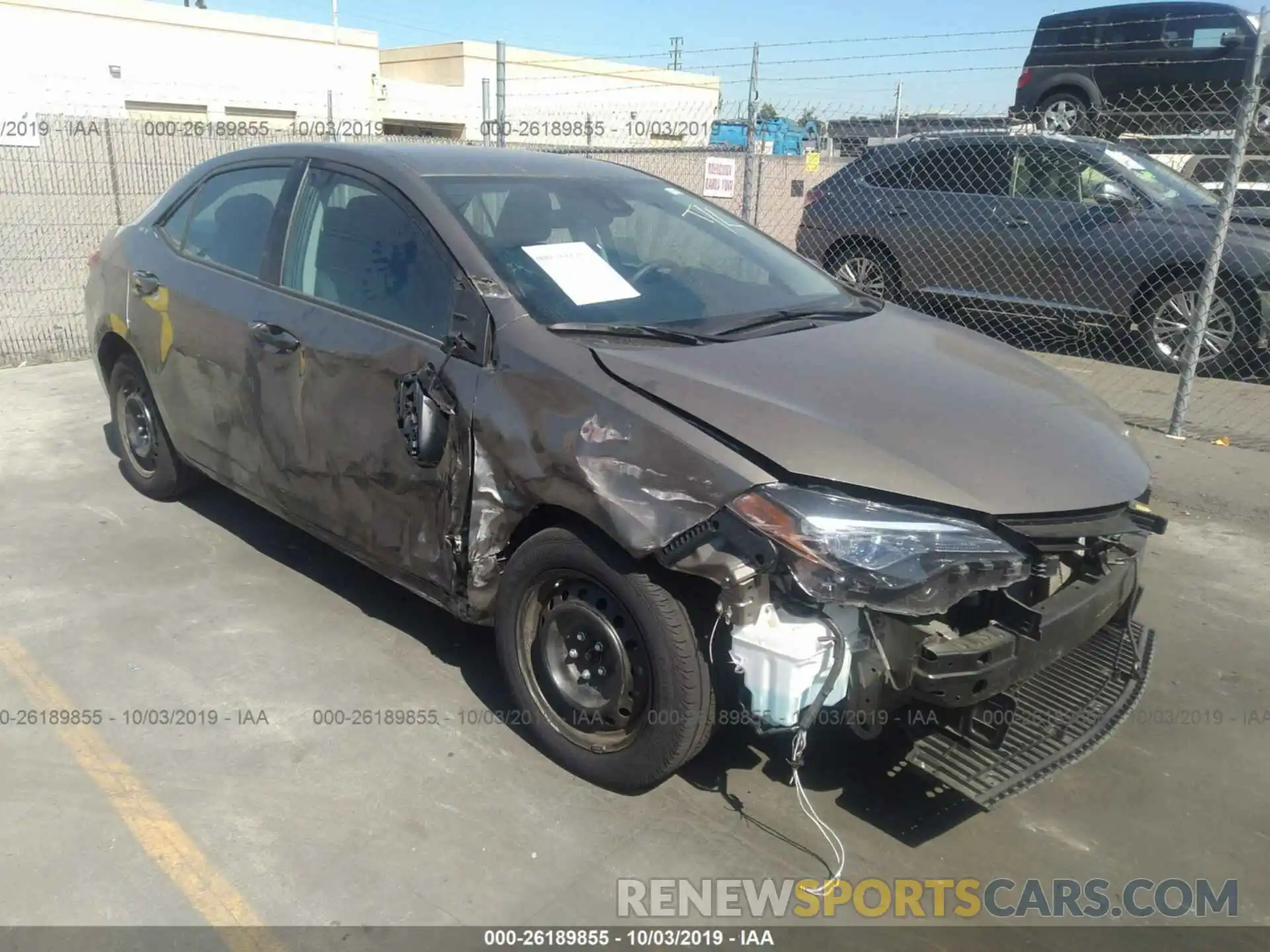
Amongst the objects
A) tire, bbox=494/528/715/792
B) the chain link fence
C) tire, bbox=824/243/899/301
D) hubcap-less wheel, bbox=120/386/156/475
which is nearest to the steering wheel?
tire, bbox=494/528/715/792

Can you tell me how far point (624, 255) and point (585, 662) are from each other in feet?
4.82

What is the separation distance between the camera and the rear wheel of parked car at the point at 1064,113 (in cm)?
1011

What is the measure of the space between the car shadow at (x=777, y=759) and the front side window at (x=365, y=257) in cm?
124

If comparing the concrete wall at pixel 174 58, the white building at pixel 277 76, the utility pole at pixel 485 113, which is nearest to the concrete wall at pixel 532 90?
the white building at pixel 277 76

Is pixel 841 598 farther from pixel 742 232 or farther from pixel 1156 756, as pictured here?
pixel 742 232

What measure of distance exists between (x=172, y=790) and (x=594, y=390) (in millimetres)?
1697

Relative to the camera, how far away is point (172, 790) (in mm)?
3018

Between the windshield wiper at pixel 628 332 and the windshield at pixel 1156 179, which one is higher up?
the windshield at pixel 1156 179

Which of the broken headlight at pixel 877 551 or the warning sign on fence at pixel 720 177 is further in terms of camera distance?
the warning sign on fence at pixel 720 177

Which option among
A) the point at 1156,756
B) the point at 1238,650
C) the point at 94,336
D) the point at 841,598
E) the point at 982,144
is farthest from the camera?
the point at 982,144

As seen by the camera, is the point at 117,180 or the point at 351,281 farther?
the point at 117,180

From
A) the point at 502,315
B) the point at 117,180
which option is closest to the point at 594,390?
the point at 502,315

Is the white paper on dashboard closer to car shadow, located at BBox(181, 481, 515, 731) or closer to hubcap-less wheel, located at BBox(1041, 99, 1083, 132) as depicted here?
car shadow, located at BBox(181, 481, 515, 731)

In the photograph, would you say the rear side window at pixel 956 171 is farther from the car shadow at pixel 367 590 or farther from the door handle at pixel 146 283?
the door handle at pixel 146 283
